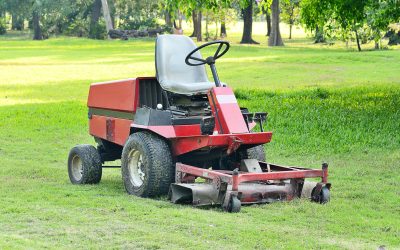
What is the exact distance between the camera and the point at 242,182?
9.10 meters

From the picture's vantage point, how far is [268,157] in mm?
13539

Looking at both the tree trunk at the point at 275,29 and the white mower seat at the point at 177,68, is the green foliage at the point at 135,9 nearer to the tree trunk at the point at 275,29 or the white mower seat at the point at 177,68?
the tree trunk at the point at 275,29

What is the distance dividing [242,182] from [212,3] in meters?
9.31

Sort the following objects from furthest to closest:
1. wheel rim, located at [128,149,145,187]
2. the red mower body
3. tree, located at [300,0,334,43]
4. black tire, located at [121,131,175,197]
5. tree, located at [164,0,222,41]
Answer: tree, located at [300,0,334,43] → tree, located at [164,0,222,41] → wheel rim, located at [128,149,145,187] → black tire, located at [121,131,175,197] → the red mower body

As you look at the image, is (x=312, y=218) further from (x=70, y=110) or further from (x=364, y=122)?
(x=70, y=110)

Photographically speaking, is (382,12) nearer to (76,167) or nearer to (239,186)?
(76,167)

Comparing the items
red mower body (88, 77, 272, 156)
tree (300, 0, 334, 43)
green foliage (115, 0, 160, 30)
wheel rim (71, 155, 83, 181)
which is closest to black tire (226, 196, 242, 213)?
red mower body (88, 77, 272, 156)

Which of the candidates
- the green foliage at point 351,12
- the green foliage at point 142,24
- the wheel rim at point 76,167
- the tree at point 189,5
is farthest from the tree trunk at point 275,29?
the wheel rim at point 76,167

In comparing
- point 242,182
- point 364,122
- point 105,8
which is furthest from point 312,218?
point 105,8

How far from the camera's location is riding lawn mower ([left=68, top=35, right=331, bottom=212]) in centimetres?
897

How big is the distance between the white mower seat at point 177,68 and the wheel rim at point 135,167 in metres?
0.82

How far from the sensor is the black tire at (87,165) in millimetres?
10562

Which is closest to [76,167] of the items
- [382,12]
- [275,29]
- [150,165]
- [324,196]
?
[150,165]

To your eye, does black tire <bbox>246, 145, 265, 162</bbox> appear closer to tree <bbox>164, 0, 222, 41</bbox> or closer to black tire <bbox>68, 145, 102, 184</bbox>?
black tire <bbox>68, 145, 102, 184</bbox>
